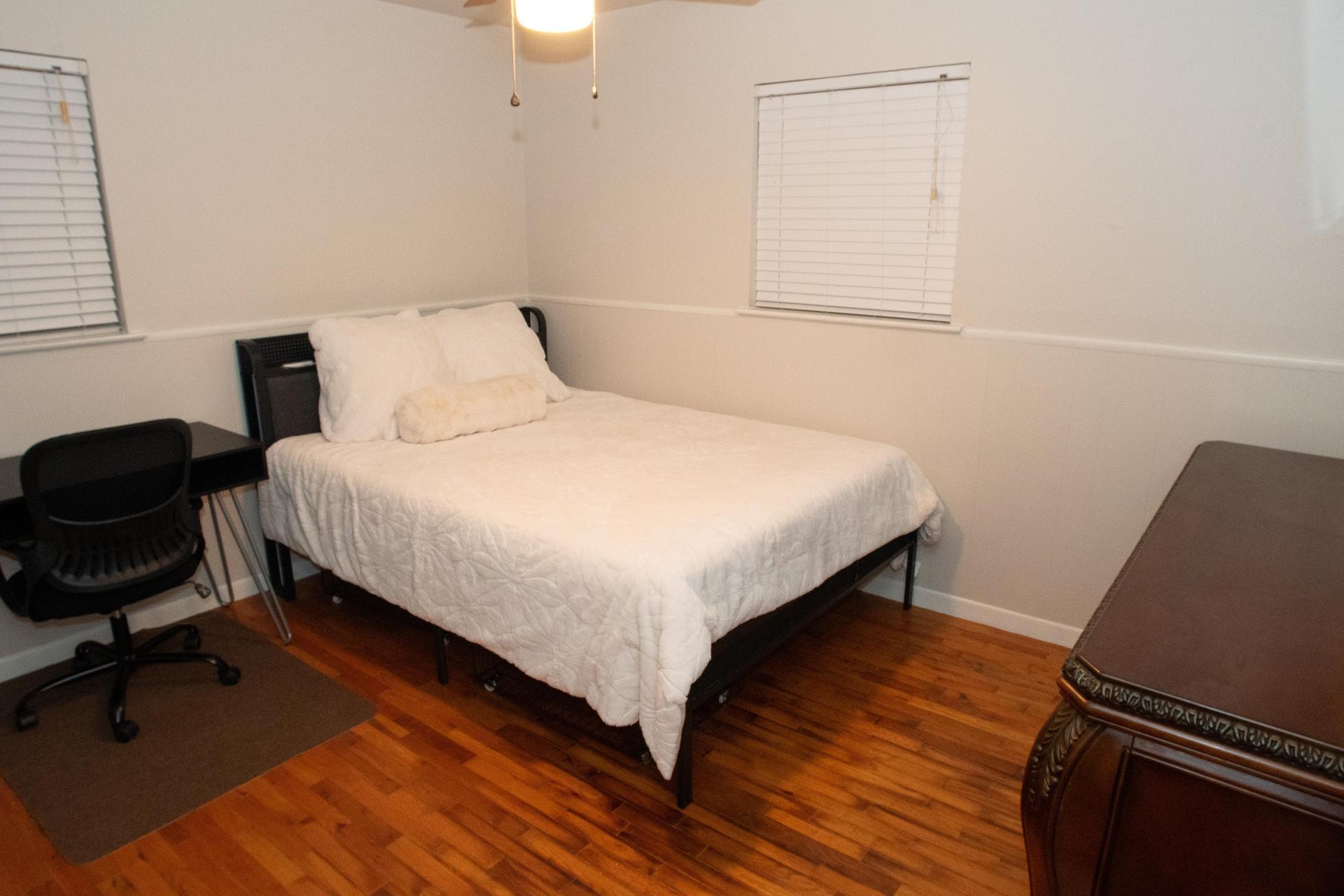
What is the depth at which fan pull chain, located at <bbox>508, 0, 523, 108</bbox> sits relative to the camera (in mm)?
2562

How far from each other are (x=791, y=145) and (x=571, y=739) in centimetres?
233

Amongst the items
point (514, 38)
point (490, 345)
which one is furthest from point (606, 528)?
point (514, 38)

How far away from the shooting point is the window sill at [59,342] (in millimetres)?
2750

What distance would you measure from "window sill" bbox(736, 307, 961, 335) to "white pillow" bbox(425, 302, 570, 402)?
3.05 ft

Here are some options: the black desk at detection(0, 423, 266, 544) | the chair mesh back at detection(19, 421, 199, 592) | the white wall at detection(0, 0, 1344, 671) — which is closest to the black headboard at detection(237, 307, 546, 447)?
the white wall at detection(0, 0, 1344, 671)

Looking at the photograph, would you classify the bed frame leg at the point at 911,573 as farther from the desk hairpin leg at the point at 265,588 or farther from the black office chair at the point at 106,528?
the black office chair at the point at 106,528

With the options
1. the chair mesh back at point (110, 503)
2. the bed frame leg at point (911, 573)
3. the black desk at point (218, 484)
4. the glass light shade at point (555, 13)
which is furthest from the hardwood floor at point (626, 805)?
the glass light shade at point (555, 13)

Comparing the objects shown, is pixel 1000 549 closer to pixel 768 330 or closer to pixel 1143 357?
pixel 1143 357

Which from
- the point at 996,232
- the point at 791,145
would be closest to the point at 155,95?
the point at 791,145

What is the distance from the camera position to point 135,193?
295 centimetres

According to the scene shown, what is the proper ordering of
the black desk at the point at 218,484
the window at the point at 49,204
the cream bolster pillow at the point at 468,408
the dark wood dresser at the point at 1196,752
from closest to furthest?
the dark wood dresser at the point at 1196,752 < the black desk at the point at 218,484 < the window at the point at 49,204 < the cream bolster pillow at the point at 468,408

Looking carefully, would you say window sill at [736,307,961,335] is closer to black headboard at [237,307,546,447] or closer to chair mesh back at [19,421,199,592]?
black headboard at [237,307,546,447]

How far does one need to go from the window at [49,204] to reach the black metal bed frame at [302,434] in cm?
55

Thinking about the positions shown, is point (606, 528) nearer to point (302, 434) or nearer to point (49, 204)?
point (302, 434)
